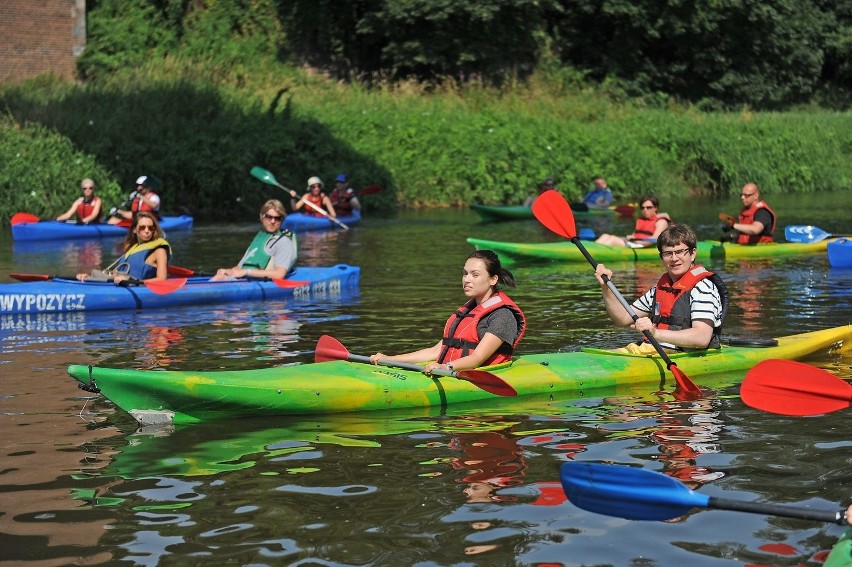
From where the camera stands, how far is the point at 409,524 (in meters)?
5.26

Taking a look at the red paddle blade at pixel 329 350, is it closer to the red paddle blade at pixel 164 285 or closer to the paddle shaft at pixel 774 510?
the paddle shaft at pixel 774 510

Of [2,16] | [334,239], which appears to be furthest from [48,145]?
[2,16]

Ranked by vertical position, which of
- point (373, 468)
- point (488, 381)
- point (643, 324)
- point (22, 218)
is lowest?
point (373, 468)

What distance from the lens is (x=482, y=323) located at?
24.4 ft

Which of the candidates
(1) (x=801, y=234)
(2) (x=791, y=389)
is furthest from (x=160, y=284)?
(1) (x=801, y=234)

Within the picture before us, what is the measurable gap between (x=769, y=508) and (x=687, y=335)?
3445 millimetres

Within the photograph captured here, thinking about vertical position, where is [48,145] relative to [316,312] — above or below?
above

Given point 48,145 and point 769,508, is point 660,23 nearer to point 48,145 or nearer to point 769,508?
point 48,145

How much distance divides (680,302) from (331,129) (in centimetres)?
1777

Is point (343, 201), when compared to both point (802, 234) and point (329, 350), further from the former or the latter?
point (329, 350)

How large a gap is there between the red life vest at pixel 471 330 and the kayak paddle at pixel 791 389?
2.04m

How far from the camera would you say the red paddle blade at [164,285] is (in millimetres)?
11546

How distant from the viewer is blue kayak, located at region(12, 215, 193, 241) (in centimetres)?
1805

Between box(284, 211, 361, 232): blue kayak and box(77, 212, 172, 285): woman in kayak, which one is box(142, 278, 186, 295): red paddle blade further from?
box(284, 211, 361, 232): blue kayak
